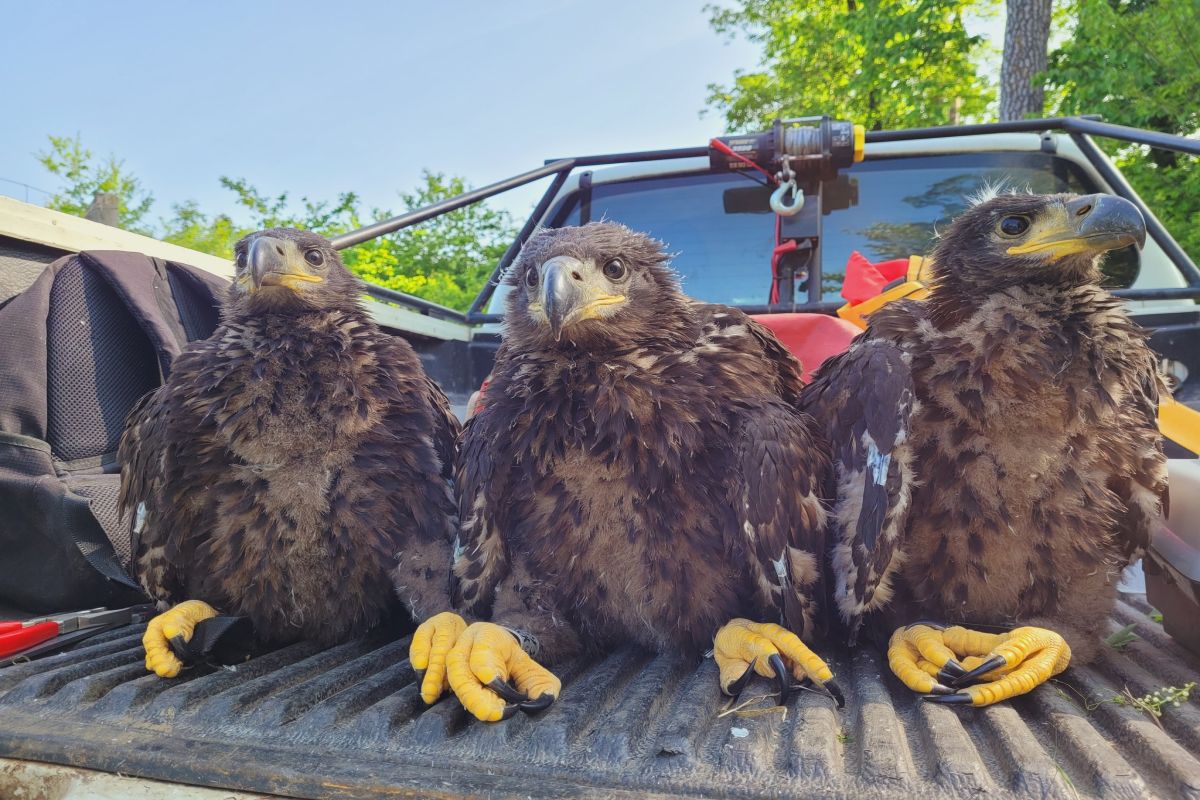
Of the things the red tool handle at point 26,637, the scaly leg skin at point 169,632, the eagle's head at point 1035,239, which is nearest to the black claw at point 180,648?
the scaly leg skin at point 169,632

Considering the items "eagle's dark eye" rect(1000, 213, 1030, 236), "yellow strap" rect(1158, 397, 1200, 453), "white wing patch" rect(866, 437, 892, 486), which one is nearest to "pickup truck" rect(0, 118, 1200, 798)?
"yellow strap" rect(1158, 397, 1200, 453)

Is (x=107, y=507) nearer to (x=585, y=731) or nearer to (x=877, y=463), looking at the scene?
(x=585, y=731)

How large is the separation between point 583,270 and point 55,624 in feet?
5.80

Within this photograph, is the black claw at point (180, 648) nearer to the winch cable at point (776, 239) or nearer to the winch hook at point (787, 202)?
the winch cable at point (776, 239)

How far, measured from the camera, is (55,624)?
212 centimetres

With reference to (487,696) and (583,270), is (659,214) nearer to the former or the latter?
(583,270)

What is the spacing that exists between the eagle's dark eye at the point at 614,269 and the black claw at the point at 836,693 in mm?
1168

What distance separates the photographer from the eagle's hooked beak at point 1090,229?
6.26ft

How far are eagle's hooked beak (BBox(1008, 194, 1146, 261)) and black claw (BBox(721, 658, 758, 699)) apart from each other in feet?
4.34

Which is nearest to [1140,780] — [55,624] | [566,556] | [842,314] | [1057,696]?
[1057,696]

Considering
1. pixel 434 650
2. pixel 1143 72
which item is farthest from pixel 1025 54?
pixel 434 650

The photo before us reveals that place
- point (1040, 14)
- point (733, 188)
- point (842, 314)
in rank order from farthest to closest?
1. point (1040, 14)
2. point (733, 188)
3. point (842, 314)

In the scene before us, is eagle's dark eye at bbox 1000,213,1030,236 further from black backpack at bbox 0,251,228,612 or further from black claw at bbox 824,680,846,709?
black backpack at bbox 0,251,228,612

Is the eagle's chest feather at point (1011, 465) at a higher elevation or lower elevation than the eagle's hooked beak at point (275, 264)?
lower
